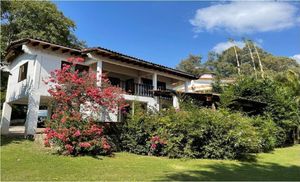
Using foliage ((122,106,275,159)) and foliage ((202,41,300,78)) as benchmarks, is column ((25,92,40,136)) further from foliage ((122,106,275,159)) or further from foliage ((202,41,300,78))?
foliage ((202,41,300,78))

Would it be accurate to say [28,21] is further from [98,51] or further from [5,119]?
[98,51]

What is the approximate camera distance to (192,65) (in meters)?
76.1

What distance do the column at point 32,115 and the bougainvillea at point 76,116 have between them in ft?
14.7

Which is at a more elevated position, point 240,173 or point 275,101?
point 275,101

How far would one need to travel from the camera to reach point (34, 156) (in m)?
12.2

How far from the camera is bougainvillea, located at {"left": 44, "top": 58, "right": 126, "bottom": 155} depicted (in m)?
13.0

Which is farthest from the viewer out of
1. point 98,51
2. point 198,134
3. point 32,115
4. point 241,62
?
point 241,62

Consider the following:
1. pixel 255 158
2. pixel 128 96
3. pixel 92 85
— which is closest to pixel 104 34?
pixel 128 96

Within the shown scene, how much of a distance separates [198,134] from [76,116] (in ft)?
18.5

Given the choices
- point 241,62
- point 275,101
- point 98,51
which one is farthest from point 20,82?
point 241,62

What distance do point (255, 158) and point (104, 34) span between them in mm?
12000

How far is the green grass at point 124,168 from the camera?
943 centimetres

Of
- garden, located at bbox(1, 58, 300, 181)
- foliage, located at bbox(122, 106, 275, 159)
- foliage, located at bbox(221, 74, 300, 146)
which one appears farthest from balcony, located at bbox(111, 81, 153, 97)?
foliage, located at bbox(122, 106, 275, 159)

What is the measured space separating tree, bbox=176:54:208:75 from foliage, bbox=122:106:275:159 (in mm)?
59660
